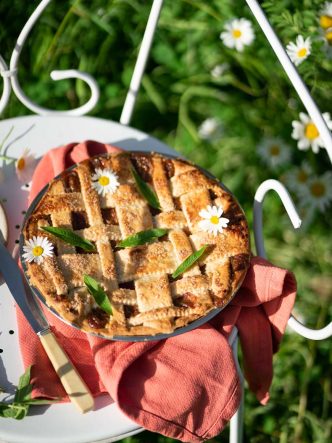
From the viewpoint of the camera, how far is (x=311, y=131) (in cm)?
154

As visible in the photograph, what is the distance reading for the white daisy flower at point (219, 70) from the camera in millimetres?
1947

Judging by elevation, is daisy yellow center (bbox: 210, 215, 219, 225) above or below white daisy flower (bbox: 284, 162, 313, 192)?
above

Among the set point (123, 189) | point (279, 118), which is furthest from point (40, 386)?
point (279, 118)

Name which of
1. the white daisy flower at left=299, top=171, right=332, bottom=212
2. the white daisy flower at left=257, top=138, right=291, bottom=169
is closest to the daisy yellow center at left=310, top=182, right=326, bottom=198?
the white daisy flower at left=299, top=171, right=332, bottom=212

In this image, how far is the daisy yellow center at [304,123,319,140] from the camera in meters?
1.53

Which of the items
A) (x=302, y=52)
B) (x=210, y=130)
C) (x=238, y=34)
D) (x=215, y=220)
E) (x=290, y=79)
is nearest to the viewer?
(x=215, y=220)

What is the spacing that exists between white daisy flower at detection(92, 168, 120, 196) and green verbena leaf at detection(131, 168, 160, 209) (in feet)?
0.11

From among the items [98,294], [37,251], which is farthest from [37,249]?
[98,294]

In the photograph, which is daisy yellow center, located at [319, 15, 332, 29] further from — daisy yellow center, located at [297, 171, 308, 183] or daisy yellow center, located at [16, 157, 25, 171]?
daisy yellow center, located at [16, 157, 25, 171]

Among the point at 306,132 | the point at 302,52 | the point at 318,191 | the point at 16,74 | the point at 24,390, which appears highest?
the point at 16,74

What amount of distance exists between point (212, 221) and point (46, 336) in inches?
12.3

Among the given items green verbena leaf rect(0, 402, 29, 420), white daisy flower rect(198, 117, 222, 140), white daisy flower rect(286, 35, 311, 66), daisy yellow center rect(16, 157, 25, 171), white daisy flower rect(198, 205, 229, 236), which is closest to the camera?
green verbena leaf rect(0, 402, 29, 420)

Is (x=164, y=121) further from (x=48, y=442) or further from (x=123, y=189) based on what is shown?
(x=48, y=442)

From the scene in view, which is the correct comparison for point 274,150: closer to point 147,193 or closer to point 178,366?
point 147,193
